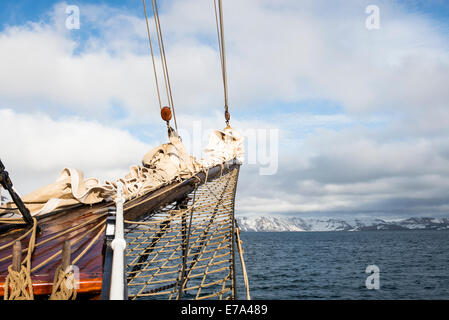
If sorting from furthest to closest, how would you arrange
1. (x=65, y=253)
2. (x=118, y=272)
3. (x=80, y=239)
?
(x=80, y=239) < (x=65, y=253) < (x=118, y=272)

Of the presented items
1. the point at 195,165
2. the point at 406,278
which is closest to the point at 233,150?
the point at 195,165

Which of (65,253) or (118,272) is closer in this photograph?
(118,272)

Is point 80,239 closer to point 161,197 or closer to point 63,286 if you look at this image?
point 63,286

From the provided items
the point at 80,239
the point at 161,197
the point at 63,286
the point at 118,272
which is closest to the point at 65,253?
the point at 63,286

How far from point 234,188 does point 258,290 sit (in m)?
11.8

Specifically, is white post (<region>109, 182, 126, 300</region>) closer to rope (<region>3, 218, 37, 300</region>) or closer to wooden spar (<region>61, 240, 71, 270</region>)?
wooden spar (<region>61, 240, 71, 270</region>)

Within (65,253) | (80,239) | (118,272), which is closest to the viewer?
(118,272)

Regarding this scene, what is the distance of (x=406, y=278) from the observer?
866 inches

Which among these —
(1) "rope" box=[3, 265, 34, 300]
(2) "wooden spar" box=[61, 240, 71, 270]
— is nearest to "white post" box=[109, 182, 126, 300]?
(2) "wooden spar" box=[61, 240, 71, 270]

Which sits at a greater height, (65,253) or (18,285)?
(65,253)

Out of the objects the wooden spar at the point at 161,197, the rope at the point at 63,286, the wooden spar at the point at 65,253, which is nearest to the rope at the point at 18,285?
the rope at the point at 63,286
